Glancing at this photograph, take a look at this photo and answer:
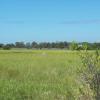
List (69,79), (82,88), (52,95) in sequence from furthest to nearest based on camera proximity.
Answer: (69,79) → (52,95) → (82,88)

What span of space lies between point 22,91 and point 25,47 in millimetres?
115742

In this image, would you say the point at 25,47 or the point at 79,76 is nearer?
the point at 79,76

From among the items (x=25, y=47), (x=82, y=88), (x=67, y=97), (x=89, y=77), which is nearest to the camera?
(x=89, y=77)

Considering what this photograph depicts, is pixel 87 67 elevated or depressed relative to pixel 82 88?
elevated

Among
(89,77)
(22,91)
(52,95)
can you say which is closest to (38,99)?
(52,95)

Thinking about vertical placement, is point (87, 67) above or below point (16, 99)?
above

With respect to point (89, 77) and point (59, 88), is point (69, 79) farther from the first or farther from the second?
point (89, 77)

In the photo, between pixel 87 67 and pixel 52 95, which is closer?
pixel 87 67

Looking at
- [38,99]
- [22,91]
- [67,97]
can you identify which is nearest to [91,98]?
[67,97]

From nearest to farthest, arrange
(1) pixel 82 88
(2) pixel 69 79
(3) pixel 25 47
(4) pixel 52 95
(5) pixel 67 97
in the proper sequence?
(1) pixel 82 88 < (5) pixel 67 97 < (4) pixel 52 95 < (2) pixel 69 79 < (3) pixel 25 47

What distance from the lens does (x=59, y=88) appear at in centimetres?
1304

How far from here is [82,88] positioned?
8.45 metres

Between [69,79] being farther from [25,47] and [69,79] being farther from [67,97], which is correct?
[25,47]

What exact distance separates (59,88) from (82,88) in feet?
15.2
